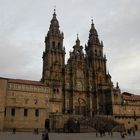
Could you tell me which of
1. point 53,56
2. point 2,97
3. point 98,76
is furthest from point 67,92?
point 2,97

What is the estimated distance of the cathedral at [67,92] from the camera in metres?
55.0

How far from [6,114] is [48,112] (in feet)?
33.1

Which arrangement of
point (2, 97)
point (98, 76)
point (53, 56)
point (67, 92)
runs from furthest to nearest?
point (98, 76)
point (53, 56)
point (67, 92)
point (2, 97)

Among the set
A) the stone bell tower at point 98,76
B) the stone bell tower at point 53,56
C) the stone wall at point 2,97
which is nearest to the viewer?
the stone wall at point 2,97

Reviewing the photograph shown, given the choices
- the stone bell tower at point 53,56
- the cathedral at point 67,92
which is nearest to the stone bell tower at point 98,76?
the cathedral at point 67,92

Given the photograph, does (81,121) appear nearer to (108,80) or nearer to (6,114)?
(6,114)

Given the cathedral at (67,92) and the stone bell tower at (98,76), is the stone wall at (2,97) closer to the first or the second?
the cathedral at (67,92)

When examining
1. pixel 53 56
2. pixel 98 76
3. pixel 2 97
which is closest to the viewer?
pixel 2 97

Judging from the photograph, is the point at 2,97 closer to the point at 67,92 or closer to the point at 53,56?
the point at 67,92

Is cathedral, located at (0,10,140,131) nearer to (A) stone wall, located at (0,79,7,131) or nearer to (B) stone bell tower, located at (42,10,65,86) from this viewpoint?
(B) stone bell tower, located at (42,10,65,86)

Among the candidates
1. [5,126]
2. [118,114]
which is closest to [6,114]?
[5,126]

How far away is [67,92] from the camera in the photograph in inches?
2726

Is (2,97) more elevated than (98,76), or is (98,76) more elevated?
(98,76)

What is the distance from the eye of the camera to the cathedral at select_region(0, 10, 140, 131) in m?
55.0
